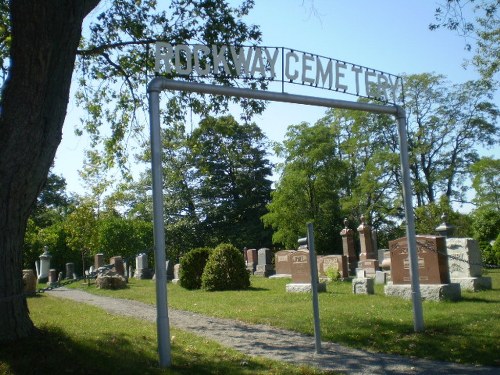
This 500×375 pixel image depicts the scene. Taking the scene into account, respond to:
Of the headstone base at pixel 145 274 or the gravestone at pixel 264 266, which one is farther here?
the headstone base at pixel 145 274

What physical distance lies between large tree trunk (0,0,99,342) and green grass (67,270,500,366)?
16.0 feet

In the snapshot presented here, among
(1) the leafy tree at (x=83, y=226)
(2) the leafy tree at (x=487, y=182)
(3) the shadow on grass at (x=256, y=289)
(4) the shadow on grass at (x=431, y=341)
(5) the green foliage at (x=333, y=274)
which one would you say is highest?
(2) the leafy tree at (x=487, y=182)

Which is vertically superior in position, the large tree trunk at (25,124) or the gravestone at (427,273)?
the large tree trunk at (25,124)

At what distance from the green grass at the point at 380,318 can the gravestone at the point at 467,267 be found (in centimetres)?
49

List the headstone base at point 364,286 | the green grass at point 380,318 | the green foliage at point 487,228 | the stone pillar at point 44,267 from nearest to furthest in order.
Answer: the green grass at point 380,318, the headstone base at point 364,286, the stone pillar at point 44,267, the green foliage at point 487,228

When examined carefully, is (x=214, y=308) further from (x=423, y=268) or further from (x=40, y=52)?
(x=40, y=52)

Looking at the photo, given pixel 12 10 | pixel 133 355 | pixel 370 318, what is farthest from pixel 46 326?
pixel 370 318

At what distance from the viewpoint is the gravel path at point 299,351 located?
6.67 meters

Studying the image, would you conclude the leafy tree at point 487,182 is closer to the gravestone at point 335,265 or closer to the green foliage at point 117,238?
the gravestone at point 335,265

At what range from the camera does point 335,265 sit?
21.0 meters

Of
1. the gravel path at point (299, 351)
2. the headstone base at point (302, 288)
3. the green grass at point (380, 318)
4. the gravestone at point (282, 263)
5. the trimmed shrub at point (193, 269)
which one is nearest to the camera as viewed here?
the gravel path at point (299, 351)

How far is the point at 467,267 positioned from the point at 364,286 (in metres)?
3.04

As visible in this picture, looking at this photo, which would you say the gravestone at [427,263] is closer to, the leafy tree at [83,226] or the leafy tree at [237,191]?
the leafy tree at [83,226]

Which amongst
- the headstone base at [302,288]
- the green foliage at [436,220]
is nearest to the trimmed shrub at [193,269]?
the headstone base at [302,288]
